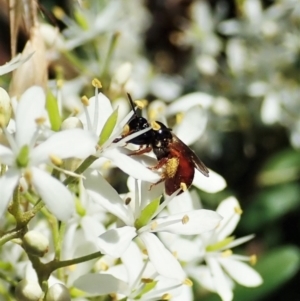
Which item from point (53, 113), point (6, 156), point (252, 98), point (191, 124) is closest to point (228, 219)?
point (191, 124)

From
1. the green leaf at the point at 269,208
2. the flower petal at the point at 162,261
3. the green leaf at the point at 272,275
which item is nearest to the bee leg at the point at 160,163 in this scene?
the flower petal at the point at 162,261

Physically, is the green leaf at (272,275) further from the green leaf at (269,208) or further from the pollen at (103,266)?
the pollen at (103,266)

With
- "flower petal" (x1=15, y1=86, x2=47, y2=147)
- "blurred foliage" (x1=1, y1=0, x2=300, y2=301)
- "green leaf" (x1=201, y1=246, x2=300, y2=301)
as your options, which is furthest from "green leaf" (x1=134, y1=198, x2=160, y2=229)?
"blurred foliage" (x1=1, y1=0, x2=300, y2=301)

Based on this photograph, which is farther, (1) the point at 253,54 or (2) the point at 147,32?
(2) the point at 147,32

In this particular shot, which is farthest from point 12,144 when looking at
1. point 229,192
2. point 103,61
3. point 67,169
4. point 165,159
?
point 229,192

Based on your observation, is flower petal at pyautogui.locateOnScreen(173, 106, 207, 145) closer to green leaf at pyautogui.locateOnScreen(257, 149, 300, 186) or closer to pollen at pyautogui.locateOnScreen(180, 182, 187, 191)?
pollen at pyautogui.locateOnScreen(180, 182, 187, 191)

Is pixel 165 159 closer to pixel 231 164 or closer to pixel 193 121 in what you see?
pixel 193 121

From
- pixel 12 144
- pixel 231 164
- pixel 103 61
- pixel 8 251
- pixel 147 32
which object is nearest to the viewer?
pixel 12 144
